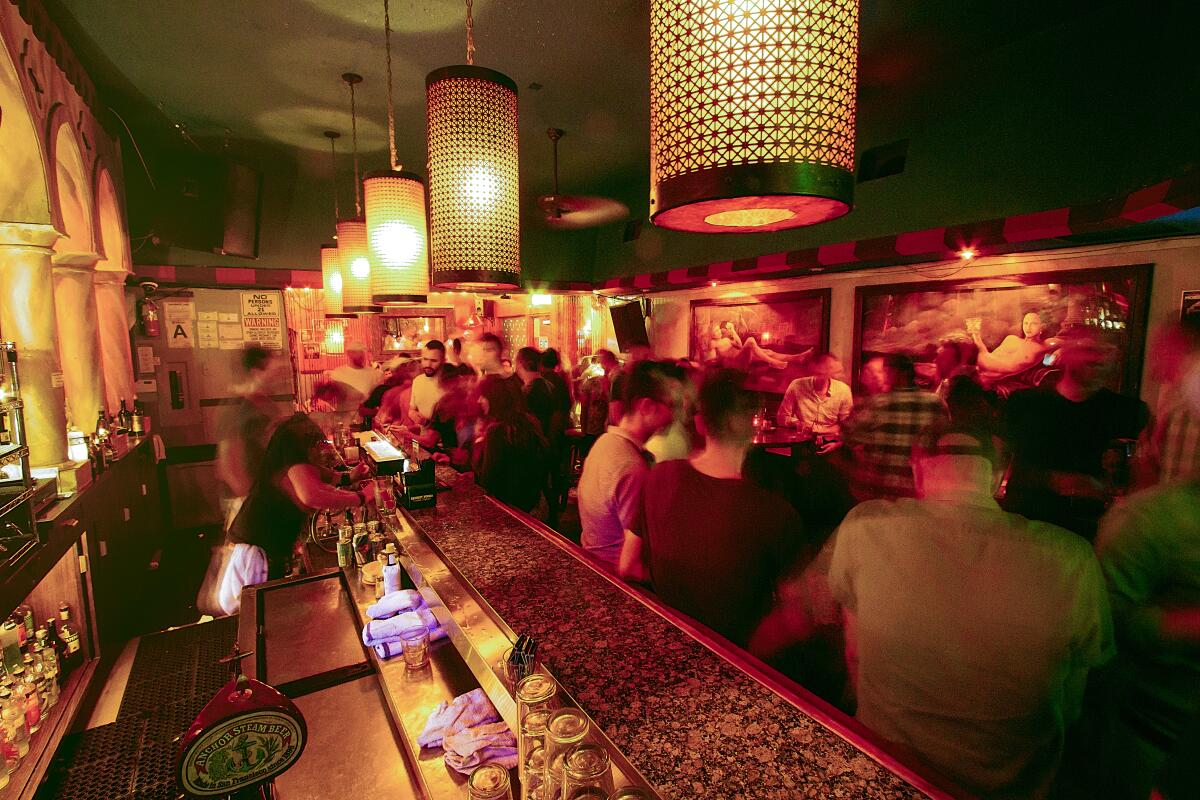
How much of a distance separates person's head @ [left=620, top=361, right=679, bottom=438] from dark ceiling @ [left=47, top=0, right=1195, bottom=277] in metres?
2.10

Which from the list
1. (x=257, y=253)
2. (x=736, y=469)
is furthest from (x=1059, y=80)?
(x=257, y=253)

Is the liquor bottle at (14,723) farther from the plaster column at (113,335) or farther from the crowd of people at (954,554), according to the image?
the plaster column at (113,335)

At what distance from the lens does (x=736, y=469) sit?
1.86 meters

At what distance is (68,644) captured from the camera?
2.60 metres

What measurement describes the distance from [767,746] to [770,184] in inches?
→ 38.1

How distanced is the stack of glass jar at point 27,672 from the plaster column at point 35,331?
3.50ft

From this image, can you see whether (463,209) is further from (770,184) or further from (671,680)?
(671,680)

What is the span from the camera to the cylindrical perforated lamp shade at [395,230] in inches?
88.2

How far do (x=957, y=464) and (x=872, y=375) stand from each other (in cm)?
427

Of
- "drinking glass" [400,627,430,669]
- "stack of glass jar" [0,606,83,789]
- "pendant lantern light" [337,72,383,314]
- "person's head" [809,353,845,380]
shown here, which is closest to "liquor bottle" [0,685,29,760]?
"stack of glass jar" [0,606,83,789]

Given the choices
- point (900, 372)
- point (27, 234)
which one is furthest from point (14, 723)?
point (900, 372)

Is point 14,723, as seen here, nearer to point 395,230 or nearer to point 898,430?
point 395,230

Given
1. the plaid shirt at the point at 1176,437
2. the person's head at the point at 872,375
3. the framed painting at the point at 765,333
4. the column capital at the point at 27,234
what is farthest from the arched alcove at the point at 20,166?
the person's head at the point at 872,375

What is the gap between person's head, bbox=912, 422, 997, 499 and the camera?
1483 millimetres
